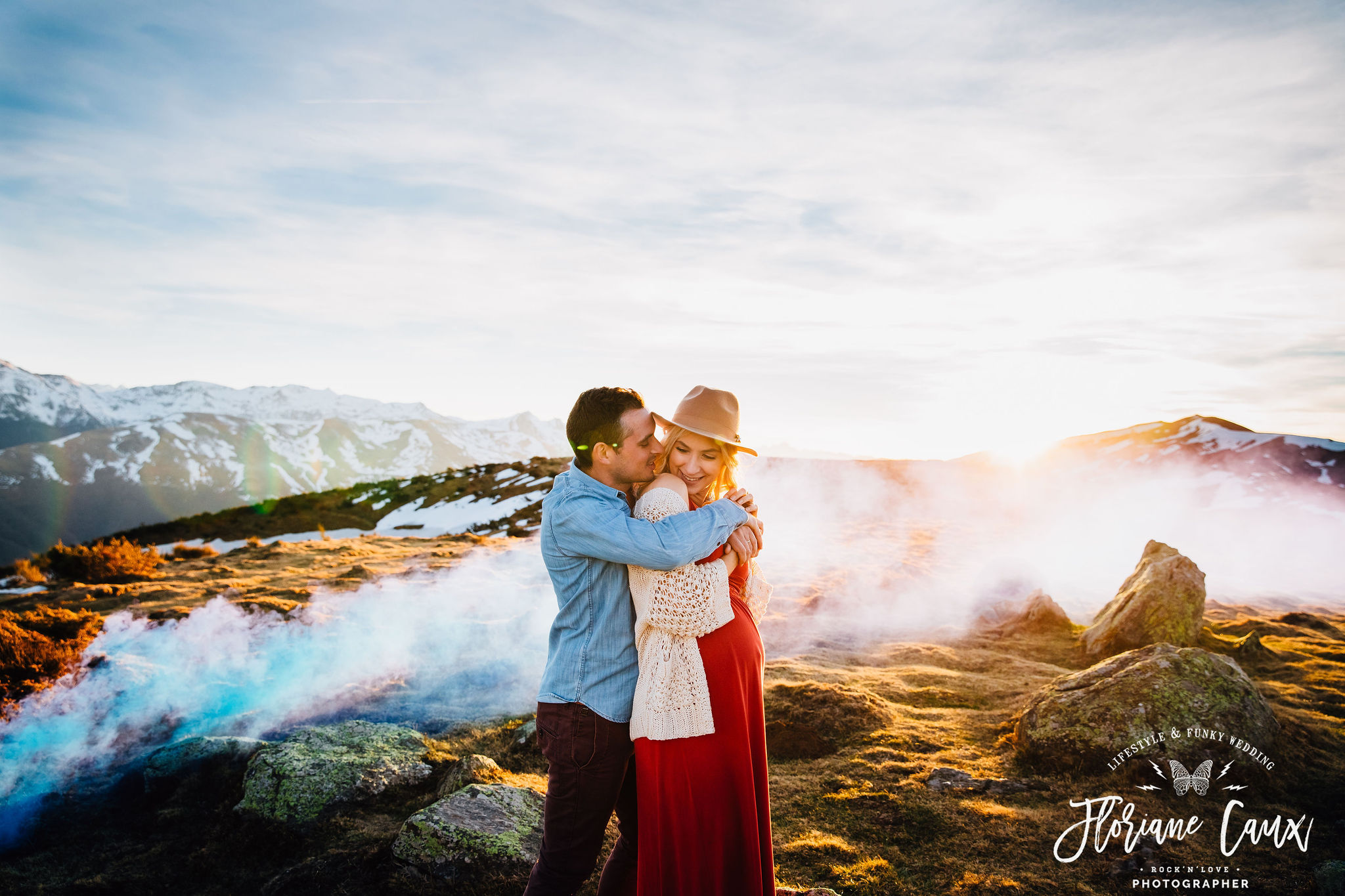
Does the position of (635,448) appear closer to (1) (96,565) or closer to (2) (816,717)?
(2) (816,717)

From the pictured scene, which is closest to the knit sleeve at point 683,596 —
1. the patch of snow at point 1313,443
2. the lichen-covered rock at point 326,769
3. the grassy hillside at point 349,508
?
the lichen-covered rock at point 326,769

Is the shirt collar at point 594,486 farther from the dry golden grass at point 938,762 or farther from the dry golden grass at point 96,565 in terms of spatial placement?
the dry golden grass at point 96,565

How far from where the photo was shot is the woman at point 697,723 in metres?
2.46

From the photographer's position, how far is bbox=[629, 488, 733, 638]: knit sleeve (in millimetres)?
2420

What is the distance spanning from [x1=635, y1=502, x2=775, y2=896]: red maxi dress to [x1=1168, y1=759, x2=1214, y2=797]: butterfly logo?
169 inches

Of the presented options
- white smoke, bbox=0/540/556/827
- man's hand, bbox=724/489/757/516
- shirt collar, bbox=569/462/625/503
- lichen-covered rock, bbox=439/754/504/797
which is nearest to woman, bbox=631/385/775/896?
shirt collar, bbox=569/462/625/503

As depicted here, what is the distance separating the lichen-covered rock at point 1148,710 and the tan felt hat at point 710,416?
15.6 ft

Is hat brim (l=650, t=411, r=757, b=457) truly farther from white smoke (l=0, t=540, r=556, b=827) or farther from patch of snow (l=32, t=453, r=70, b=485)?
patch of snow (l=32, t=453, r=70, b=485)

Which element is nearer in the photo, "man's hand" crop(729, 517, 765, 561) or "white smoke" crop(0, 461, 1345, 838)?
"man's hand" crop(729, 517, 765, 561)

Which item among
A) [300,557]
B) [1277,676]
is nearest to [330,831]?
[1277,676]

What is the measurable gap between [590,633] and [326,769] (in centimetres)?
382

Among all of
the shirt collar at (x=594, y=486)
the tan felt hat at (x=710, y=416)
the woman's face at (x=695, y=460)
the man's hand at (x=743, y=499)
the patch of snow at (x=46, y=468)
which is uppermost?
the tan felt hat at (x=710, y=416)

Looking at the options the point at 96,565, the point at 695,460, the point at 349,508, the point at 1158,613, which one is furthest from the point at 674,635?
the point at 349,508

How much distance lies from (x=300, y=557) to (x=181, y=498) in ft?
642
